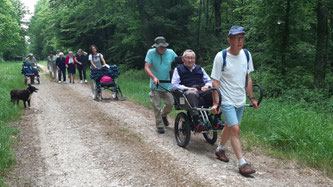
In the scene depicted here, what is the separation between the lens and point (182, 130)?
5426mm

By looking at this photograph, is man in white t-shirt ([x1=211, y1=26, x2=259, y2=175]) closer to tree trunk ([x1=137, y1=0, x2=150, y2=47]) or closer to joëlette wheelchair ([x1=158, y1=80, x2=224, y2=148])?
joëlette wheelchair ([x1=158, y1=80, x2=224, y2=148])

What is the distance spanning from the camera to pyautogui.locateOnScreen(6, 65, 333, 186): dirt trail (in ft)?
12.8

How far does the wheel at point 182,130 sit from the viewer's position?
16.8ft

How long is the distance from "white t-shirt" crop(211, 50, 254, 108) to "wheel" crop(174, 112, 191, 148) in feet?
3.99

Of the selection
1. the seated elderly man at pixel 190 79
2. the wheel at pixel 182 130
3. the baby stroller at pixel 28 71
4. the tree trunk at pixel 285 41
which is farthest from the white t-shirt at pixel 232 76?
the baby stroller at pixel 28 71

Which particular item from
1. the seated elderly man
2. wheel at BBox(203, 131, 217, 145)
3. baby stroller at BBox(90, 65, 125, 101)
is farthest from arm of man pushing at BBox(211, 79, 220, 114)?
baby stroller at BBox(90, 65, 125, 101)

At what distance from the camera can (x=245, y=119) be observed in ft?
22.1

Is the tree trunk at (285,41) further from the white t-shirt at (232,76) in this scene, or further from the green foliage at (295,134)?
the white t-shirt at (232,76)

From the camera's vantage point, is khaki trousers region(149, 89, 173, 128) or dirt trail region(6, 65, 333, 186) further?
khaki trousers region(149, 89, 173, 128)

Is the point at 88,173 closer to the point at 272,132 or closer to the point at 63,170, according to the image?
the point at 63,170

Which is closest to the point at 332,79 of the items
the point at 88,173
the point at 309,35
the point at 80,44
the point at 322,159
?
the point at 309,35

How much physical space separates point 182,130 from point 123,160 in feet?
4.38

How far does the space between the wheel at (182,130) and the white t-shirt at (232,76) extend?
3.99 feet

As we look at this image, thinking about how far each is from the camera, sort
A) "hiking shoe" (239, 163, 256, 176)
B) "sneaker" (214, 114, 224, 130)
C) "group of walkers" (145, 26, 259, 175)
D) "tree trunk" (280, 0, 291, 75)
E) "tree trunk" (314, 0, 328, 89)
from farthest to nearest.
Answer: "tree trunk" (280, 0, 291, 75)
"tree trunk" (314, 0, 328, 89)
"sneaker" (214, 114, 224, 130)
"group of walkers" (145, 26, 259, 175)
"hiking shoe" (239, 163, 256, 176)
